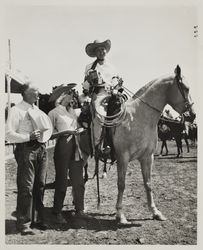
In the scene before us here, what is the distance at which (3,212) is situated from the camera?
3.22 m

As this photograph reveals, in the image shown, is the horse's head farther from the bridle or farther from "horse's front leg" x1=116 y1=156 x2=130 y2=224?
"horse's front leg" x1=116 y1=156 x2=130 y2=224

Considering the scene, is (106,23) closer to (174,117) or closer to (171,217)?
(174,117)

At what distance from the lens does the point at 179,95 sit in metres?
3.06

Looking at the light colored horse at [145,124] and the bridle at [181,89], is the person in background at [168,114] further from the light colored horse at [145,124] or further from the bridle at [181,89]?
the bridle at [181,89]

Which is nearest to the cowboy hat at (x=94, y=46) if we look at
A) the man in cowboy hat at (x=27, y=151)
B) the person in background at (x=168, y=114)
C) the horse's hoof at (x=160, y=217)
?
the man in cowboy hat at (x=27, y=151)

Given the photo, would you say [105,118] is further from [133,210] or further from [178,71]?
[133,210]

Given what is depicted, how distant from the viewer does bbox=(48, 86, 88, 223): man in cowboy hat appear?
310cm

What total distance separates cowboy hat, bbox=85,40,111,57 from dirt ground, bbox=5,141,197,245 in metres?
1.04

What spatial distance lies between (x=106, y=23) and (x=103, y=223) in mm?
1944

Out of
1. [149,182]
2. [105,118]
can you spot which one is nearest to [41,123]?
[105,118]

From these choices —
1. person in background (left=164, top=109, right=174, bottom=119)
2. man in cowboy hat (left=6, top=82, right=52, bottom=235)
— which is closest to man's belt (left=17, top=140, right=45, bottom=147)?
man in cowboy hat (left=6, top=82, right=52, bottom=235)

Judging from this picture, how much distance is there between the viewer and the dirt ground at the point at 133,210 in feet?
10.1

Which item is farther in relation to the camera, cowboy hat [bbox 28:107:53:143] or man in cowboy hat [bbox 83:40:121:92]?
man in cowboy hat [bbox 83:40:121:92]

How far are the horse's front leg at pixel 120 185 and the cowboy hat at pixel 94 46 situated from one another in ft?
3.48
